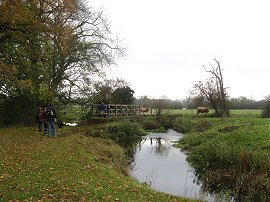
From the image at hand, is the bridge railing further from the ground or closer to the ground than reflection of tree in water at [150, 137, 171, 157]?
further from the ground

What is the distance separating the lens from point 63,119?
1293 inches

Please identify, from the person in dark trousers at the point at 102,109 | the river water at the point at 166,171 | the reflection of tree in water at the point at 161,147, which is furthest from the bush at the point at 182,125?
the person in dark trousers at the point at 102,109

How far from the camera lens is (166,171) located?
58.9 feet

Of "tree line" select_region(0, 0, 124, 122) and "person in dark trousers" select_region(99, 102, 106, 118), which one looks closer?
"tree line" select_region(0, 0, 124, 122)

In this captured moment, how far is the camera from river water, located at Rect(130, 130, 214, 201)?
14.4 metres

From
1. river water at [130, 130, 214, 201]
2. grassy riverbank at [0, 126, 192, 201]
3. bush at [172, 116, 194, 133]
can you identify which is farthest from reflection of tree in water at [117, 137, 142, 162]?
bush at [172, 116, 194, 133]

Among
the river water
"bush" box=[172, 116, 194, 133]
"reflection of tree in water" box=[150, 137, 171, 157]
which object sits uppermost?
"bush" box=[172, 116, 194, 133]

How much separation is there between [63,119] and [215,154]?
19142mm

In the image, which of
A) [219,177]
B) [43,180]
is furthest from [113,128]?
[43,180]

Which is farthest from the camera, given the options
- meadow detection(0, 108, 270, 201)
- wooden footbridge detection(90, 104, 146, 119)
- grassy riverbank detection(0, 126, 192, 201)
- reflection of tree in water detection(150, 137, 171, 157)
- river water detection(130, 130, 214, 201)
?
wooden footbridge detection(90, 104, 146, 119)

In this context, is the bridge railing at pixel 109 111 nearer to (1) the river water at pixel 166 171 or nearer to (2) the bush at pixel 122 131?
(2) the bush at pixel 122 131

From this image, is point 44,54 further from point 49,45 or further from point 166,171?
point 166,171

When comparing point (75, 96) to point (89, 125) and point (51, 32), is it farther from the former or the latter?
point (51, 32)

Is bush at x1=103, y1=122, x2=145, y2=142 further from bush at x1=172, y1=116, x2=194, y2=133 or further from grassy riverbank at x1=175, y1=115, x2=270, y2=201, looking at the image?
grassy riverbank at x1=175, y1=115, x2=270, y2=201
